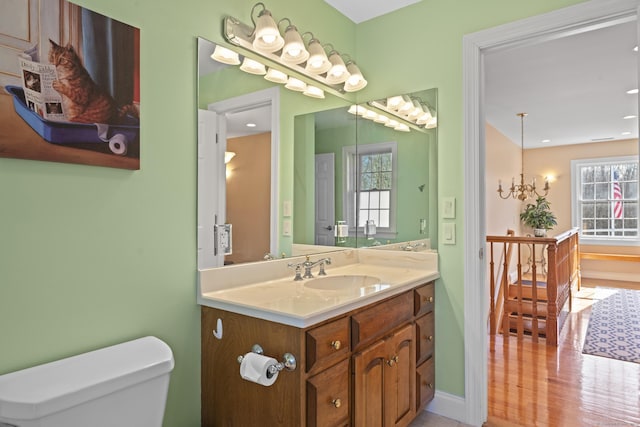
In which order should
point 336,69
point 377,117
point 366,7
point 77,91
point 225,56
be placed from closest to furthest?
point 77,91
point 225,56
point 336,69
point 366,7
point 377,117

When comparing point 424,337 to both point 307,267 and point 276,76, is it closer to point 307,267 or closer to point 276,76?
point 307,267

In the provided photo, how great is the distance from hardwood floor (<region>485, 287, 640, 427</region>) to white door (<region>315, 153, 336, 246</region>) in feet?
4.69

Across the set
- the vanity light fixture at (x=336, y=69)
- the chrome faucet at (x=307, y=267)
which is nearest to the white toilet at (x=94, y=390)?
the chrome faucet at (x=307, y=267)

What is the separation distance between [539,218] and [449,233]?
5336 mm

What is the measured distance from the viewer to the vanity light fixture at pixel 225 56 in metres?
1.75

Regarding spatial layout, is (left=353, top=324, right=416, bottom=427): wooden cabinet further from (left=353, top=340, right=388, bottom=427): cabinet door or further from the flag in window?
the flag in window

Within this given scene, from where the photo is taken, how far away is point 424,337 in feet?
7.18

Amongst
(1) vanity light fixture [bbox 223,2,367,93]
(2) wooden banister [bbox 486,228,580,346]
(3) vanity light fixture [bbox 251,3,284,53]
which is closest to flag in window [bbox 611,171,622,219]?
(2) wooden banister [bbox 486,228,580,346]

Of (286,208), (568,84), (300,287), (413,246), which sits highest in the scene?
(568,84)

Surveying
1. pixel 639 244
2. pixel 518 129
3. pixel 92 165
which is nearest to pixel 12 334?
pixel 92 165

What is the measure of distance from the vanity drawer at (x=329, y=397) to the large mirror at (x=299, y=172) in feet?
2.23

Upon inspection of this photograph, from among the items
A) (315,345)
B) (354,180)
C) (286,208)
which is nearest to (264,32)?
(286,208)

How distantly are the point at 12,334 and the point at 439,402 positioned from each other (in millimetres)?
2094

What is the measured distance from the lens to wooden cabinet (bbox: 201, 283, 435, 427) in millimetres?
1370
